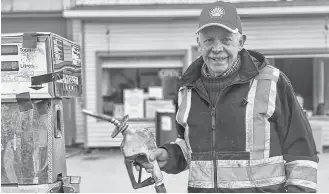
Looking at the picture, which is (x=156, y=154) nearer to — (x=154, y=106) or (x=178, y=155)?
(x=178, y=155)

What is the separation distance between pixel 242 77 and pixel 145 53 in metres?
9.66

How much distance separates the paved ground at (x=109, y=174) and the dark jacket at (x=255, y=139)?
445 centimetres

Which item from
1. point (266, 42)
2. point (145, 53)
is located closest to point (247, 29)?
point (266, 42)

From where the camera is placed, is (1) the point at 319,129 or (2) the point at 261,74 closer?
(2) the point at 261,74

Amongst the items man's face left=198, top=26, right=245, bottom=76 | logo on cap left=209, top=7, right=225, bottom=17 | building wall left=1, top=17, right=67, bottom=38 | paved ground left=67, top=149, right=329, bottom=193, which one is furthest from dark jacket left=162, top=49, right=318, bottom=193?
building wall left=1, top=17, right=67, bottom=38

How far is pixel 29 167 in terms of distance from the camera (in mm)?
3916

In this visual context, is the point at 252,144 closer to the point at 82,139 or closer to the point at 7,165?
the point at 7,165

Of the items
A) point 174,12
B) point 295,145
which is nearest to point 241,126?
point 295,145

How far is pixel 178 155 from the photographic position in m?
2.88

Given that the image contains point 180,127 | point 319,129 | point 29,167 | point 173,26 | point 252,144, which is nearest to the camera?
point 252,144

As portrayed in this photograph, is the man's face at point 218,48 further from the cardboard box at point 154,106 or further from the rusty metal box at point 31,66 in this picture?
the cardboard box at point 154,106

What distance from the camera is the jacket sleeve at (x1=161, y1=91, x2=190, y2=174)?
9.30ft

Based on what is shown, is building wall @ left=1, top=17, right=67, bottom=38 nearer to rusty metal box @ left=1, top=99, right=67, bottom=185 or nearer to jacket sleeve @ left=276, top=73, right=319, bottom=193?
rusty metal box @ left=1, top=99, right=67, bottom=185

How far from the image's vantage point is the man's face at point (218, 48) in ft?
8.60
